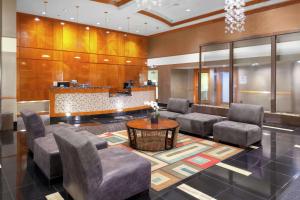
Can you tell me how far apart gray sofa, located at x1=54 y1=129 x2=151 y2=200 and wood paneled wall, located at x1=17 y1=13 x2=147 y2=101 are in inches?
300

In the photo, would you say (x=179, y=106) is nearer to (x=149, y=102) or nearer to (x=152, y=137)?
(x=149, y=102)

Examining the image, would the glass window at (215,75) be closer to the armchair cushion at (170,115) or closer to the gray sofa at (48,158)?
the armchair cushion at (170,115)

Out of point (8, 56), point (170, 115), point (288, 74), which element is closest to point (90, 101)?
point (8, 56)

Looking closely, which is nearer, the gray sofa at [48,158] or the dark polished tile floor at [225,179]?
the dark polished tile floor at [225,179]

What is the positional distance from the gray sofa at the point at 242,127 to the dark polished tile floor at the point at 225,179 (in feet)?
0.97

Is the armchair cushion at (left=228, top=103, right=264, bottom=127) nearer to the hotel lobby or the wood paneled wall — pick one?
the hotel lobby

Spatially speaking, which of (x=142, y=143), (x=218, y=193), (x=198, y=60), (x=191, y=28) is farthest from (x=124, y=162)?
(x=191, y=28)

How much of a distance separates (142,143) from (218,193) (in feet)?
6.50

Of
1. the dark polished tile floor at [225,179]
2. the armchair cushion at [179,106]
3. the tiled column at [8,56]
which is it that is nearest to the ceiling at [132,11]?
the tiled column at [8,56]

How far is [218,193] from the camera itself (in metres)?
2.69

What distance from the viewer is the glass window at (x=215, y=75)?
9062 millimetres

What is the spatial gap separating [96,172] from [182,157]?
217 centimetres

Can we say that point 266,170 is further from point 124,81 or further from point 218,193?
point 124,81

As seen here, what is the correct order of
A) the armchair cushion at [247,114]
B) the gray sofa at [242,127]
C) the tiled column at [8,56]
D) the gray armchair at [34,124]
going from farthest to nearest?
1. the tiled column at [8,56]
2. the armchair cushion at [247,114]
3. the gray sofa at [242,127]
4. the gray armchair at [34,124]
